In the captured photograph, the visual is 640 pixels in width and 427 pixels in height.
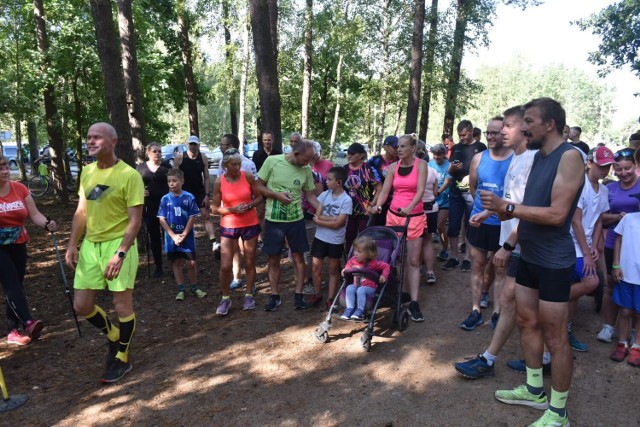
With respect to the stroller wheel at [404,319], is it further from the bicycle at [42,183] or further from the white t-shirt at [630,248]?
the bicycle at [42,183]

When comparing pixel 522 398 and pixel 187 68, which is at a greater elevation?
pixel 187 68

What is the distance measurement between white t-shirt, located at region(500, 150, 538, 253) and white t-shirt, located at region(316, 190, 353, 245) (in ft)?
6.27

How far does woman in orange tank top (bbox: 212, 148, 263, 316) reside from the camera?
5453 mm

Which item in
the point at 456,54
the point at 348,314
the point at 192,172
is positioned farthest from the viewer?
the point at 456,54

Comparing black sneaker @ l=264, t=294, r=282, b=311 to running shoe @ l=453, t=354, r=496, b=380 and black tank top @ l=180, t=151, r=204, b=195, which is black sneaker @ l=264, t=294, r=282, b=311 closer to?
running shoe @ l=453, t=354, r=496, b=380

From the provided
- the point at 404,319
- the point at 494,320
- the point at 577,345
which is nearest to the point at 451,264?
the point at 494,320

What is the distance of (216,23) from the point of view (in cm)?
2403

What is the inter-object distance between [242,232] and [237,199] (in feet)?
1.35

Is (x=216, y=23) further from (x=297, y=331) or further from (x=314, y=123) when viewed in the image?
(x=297, y=331)

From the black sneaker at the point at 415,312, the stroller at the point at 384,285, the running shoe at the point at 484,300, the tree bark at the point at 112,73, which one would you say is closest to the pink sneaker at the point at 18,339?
the stroller at the point at 384,285

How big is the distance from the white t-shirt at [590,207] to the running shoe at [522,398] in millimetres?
1336

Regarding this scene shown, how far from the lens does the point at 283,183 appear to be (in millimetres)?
5492

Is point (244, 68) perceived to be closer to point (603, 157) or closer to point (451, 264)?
point (451, 264)

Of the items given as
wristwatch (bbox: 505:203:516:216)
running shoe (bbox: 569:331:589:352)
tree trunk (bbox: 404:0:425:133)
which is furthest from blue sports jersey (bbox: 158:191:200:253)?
tree trunk (bbox: 404:0:425:133)
